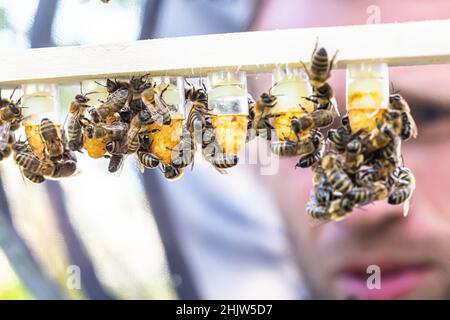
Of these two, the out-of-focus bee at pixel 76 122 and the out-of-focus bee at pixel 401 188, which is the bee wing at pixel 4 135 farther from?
the out-of-focus bee at pixel 401 188

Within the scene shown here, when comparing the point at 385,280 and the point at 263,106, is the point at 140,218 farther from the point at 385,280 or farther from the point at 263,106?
the point at 263,106

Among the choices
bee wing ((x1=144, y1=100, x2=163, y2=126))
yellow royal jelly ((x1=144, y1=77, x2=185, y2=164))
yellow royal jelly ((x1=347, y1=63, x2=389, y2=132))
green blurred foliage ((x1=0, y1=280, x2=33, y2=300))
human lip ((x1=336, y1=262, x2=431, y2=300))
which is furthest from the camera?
green blurred foliage ((x1=0, y1=280, x2=33, y2=300))

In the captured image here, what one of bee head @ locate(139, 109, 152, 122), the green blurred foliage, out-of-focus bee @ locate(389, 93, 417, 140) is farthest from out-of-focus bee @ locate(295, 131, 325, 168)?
the green blurred foliage

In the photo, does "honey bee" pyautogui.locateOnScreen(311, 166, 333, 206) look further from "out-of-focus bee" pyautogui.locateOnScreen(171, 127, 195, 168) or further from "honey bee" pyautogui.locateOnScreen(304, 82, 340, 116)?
"out-of-focus bee" pyautogui.locateOnScreen(171, 127, 195, 168)

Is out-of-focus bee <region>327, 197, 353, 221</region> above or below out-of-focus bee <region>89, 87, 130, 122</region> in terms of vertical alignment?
below

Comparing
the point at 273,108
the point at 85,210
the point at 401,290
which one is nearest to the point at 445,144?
the point at 401,290

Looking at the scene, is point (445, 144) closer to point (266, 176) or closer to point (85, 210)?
point (266, 176)

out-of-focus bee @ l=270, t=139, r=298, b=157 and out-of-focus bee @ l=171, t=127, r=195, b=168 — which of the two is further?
out-of-focus bee @ l=171, t=127, r=195, b=168
